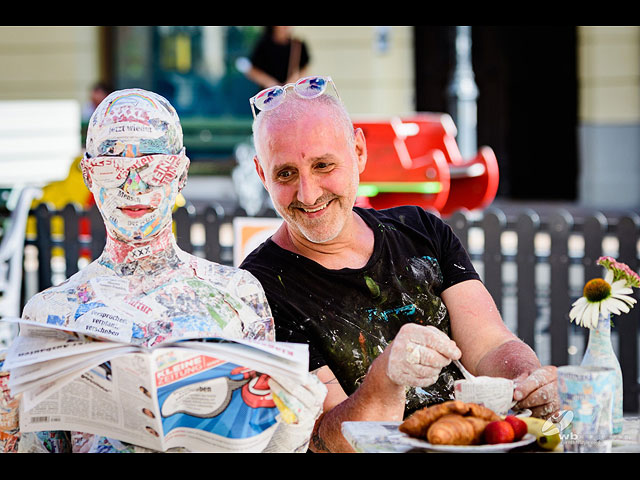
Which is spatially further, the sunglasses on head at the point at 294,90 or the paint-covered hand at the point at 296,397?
the sunglasses on head at the point at 294,90

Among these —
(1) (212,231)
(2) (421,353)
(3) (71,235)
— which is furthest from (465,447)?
(3) (71,235)

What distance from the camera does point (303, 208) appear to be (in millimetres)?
2668

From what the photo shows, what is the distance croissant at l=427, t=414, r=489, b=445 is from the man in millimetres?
493

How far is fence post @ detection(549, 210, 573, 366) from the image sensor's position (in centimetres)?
612

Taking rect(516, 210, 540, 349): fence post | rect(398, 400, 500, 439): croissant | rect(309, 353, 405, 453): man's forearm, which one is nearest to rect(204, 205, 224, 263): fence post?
rect(516, 210, 540, 349): fence post

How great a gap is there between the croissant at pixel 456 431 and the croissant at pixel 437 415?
0.02m

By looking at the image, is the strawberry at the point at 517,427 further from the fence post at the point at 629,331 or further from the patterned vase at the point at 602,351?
the fence post at the point at 629,331

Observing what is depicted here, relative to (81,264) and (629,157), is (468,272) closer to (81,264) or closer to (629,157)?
(81,264)

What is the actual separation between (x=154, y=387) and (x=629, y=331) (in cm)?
450

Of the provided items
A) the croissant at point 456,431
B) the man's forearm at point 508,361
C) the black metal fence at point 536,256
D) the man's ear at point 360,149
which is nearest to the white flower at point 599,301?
the man's forearm at point 508,361

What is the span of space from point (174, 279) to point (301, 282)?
1.70ft

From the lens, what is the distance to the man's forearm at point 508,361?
2.62 m

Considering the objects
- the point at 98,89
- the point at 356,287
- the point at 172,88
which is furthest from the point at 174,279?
the point at 172,88

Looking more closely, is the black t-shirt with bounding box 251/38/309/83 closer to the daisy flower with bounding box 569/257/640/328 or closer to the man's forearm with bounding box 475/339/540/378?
the man's forearm with bounding box 475/339/540/378
